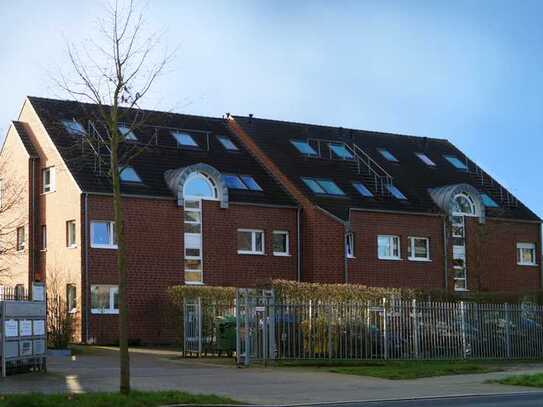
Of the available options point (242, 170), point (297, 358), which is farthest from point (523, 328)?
point (242, 170)

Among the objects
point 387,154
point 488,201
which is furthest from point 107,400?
point 387,154

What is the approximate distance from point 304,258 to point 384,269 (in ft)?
11.8

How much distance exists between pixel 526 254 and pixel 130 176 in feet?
67.1

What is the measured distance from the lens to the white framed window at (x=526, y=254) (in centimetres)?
4809

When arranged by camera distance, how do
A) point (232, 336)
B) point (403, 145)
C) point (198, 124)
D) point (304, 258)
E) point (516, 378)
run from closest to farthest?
point (516, 378), point (232, 336), point (304, 258), point (198, 124), point (403, 145)

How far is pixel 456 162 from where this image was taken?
52.0 meters

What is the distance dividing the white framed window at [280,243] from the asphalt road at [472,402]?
2256cm

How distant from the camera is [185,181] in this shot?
127 ft

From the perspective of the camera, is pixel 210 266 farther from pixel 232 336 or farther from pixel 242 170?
pixel 232 336

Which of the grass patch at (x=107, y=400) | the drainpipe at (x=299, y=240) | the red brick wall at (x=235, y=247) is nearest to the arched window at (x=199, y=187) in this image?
the red brick wall at (x=235, y=247)

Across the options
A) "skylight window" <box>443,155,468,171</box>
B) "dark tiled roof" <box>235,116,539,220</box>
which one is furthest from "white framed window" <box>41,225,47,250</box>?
"skylight window" <box>443,155,468,171</box>

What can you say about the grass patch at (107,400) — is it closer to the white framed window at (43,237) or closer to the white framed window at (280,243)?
the white framed window at (43,237)

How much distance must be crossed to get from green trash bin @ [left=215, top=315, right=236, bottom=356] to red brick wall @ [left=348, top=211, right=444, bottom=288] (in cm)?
1302

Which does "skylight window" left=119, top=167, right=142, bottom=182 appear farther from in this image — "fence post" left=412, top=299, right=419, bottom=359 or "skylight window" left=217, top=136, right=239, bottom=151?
"fence post" left=412, top=299, right=419, bottom=359
